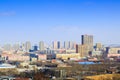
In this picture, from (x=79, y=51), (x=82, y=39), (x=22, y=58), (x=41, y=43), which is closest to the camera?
(x=22, y=58)

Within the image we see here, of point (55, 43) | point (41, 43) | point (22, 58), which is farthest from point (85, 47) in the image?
point (55, 43)

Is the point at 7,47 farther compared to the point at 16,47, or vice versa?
the point at 16,47

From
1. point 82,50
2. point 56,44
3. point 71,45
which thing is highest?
point 56,44

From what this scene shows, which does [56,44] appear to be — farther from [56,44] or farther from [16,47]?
[16,47]

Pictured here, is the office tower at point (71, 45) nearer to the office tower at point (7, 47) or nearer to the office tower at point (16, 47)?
the office tower at point (16, 47)

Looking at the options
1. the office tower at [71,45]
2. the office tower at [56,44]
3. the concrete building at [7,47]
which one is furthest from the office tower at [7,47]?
the office tower at [71,45]

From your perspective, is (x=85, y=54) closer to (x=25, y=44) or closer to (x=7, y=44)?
(x=25, y=44)

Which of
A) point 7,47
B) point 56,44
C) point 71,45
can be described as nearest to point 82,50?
point 71,45

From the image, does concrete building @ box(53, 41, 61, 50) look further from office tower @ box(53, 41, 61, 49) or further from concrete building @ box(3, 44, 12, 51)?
concrete building @ box(3, 44, 12, 51)

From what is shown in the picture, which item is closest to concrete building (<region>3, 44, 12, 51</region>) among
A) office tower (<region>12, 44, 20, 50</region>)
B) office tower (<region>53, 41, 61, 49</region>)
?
office tower (<region>12, 44, 20, 50</region>)

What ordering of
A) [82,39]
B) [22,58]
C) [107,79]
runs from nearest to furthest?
[107,79], [22,58], [82,39]

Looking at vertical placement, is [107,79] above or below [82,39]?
below
